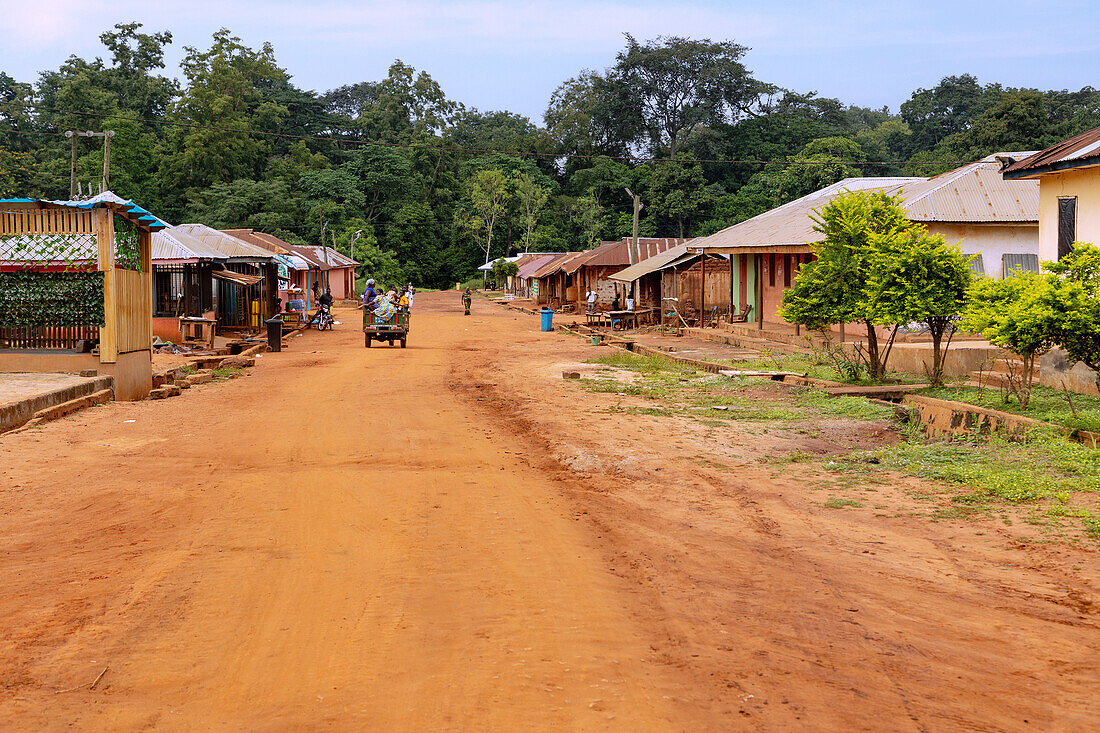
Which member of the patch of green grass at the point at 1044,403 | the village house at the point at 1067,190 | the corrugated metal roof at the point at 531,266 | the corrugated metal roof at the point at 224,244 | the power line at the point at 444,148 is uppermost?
the power line at the point at 444,148

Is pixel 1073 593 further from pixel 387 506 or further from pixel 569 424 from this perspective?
pixel 569 424

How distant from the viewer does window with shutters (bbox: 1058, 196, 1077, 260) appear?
15055mm

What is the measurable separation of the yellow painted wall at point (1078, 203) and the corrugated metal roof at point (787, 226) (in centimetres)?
1057

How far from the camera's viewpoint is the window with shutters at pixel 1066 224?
15055 mm

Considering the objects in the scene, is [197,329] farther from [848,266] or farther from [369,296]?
[848,266]

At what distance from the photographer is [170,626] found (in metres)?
5.38

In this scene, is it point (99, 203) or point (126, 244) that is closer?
point (99, 203)

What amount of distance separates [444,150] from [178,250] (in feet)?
235

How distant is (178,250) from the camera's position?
93.8ft

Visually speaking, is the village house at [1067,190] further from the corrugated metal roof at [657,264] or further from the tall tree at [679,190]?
the tall tree at [679,190]

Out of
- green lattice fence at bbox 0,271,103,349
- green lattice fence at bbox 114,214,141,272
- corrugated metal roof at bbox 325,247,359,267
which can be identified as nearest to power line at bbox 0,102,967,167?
corrugated metal roof at bbox 325,247,359,267

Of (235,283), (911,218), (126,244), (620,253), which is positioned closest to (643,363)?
(911,218)

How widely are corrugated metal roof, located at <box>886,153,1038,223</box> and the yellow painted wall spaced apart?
7.99m

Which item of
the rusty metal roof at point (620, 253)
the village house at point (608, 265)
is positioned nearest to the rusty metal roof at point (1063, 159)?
the village house at point (608, 265)
